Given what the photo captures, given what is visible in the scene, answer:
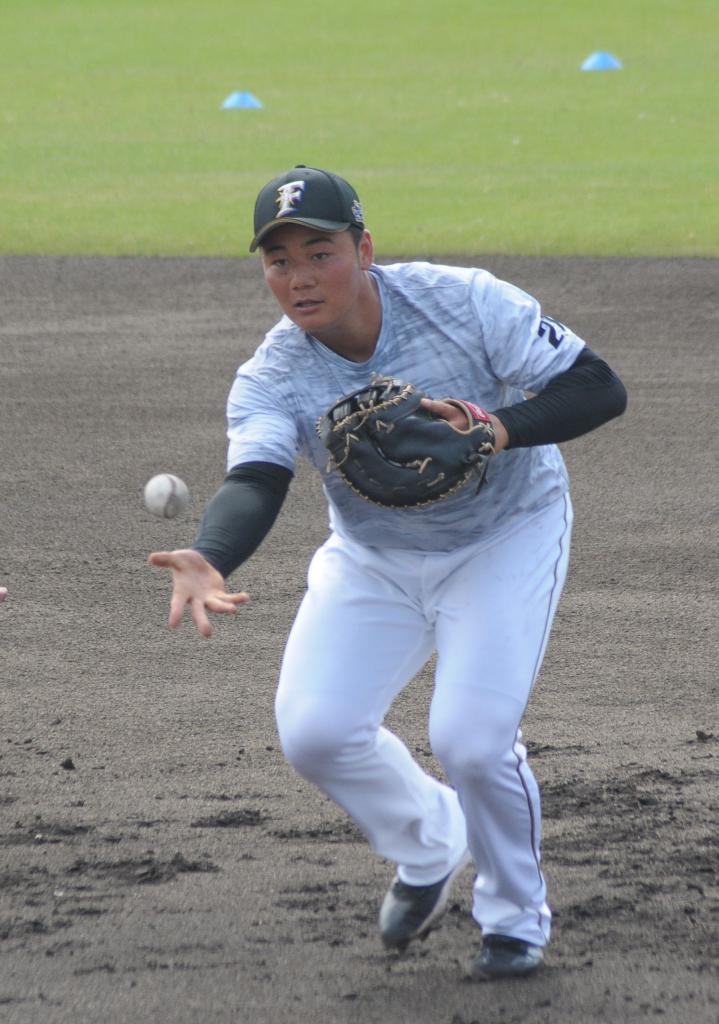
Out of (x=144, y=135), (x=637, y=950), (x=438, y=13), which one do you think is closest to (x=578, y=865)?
(x=637, y=950)

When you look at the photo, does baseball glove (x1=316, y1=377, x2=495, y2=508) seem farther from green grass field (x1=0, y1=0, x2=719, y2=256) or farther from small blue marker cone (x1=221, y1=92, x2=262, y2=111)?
small blue marker cone (x1=221, y1=92, x2=262, y2=111)

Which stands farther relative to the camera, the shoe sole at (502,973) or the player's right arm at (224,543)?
the shoe sole at (502,973)

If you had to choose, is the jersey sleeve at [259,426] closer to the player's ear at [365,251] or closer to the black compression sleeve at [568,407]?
the player's ear at [365,251]

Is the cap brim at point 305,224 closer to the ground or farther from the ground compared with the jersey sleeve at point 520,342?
farther from the ground

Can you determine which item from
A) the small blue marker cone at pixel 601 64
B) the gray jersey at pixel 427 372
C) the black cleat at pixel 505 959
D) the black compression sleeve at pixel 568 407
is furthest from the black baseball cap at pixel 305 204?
the small blue marker cone at pixel 601 64

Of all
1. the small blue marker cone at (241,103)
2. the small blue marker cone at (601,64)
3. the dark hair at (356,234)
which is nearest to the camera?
the dark hair at (356,234)

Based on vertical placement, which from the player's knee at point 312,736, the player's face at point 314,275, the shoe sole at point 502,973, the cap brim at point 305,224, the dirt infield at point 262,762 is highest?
the cap brim at point 305,224

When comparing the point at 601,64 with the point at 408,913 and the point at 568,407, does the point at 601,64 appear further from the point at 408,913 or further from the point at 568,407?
the point at 408,913

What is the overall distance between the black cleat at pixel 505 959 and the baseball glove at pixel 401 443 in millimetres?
1080

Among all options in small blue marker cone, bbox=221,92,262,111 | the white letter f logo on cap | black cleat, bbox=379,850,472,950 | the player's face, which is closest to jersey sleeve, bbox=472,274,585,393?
the player's face

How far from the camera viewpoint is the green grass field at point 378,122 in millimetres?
14805

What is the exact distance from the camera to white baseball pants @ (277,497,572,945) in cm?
375

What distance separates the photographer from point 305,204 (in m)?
3.80

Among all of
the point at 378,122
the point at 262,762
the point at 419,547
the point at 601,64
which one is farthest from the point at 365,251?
the point at 601,64
